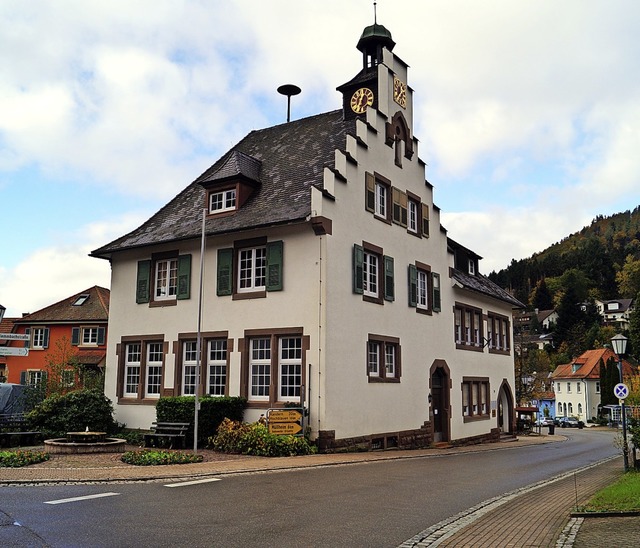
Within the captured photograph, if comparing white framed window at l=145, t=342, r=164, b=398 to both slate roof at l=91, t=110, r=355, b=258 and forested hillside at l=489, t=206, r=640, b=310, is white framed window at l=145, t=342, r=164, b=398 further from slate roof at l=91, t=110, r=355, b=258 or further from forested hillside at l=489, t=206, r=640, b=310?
forested hillside at l=489, t=206, r=640, b=310

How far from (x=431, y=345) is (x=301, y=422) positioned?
29.1ft

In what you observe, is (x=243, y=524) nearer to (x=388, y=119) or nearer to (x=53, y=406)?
(x=53, y=406)

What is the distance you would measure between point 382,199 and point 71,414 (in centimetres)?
1311

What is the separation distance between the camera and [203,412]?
21000mm

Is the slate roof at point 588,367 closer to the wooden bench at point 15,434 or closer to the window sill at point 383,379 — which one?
the window sill at point 383,379

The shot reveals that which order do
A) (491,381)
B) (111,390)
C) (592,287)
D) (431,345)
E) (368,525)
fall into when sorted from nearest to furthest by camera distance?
(368,525), (111,390), (431,345), (491,381), (592,287)

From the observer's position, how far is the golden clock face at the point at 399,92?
88.2ft

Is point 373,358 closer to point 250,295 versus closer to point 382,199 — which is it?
point 250,295

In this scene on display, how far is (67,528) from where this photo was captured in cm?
905

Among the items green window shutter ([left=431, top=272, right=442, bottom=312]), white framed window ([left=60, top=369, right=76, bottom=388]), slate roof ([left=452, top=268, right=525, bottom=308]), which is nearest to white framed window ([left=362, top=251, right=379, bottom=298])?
green window shutter ([left=431, top=272, right=442, bottom=312])

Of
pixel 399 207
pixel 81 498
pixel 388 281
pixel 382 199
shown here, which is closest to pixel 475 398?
pixel 388 281

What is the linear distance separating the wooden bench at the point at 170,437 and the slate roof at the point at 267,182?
21.2 ft

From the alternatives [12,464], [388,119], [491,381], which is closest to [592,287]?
[491,381]

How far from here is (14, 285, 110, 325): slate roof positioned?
142ft
